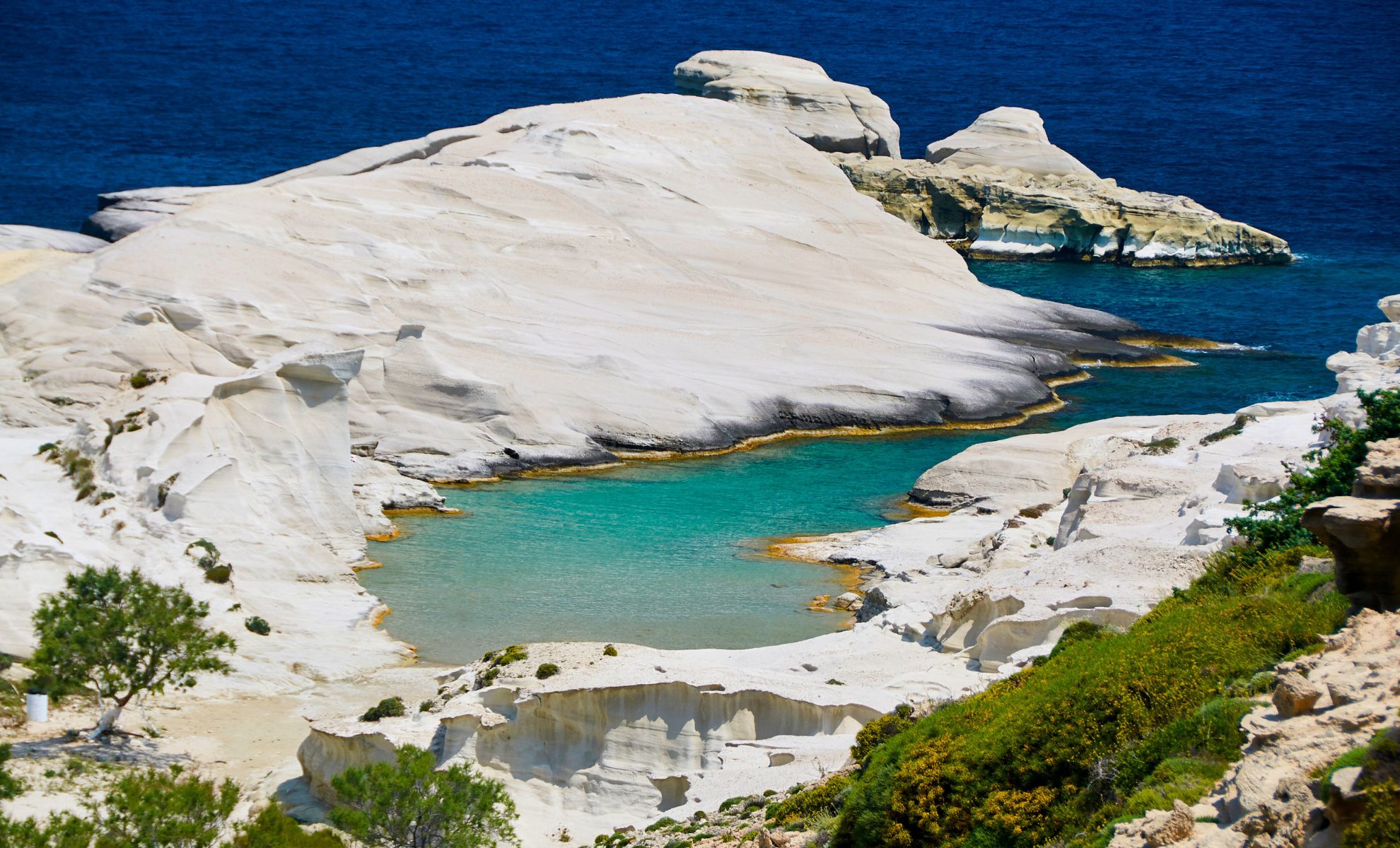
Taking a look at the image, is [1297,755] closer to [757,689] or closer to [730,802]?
[730,802]

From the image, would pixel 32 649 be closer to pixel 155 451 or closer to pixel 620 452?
pixel 155 451

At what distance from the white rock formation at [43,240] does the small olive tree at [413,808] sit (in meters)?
51.1

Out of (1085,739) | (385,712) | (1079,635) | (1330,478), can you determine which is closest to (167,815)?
(385,712)

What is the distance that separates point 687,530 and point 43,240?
132ft

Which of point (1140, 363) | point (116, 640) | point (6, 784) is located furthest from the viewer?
point (1140, 363)

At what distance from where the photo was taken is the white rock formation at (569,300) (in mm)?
51344

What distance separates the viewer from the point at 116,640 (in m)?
25.8

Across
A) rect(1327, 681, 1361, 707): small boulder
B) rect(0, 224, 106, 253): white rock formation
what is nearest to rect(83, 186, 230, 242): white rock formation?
rect(0, 224, 106, 253): white rock formation

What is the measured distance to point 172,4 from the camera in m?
182

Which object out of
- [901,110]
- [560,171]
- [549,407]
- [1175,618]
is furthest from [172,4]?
[1175,618]

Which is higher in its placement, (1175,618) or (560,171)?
(560,171)

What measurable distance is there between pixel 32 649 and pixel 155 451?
10.5m

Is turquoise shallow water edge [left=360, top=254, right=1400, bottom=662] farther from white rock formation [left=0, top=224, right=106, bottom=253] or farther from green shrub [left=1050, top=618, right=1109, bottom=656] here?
white rock formation [left=0, top=224, right=106, bottom=253]

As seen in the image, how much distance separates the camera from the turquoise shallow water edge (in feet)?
117
